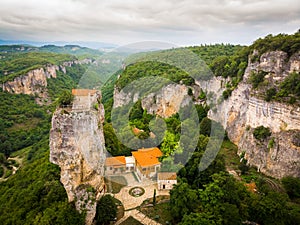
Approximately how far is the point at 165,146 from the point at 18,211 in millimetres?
15396

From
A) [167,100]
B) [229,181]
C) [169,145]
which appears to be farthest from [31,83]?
[229,181]

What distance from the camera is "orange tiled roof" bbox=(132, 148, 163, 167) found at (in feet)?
80.2

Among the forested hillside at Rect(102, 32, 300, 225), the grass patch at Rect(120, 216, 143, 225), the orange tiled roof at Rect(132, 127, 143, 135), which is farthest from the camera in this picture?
the orange tiled roof at Rect(132, 127, 143, 135)

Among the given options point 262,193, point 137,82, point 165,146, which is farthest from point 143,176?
point 137,82

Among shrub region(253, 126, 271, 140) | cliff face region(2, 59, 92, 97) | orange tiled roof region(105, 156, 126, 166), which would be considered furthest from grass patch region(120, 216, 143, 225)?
cliff face region(2, 59, 92, 97)

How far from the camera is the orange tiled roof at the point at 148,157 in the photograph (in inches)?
962

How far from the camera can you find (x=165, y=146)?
27828 millimetres

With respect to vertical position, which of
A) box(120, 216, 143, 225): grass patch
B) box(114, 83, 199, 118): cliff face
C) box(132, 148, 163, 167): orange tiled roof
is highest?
box(114, 83, 199, 118): cliff face

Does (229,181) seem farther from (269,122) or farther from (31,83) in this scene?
(31,83)

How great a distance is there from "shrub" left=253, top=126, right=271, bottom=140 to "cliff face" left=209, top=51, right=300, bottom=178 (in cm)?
38

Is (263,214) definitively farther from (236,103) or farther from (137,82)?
(137,82)

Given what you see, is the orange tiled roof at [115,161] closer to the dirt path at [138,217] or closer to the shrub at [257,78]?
the dirt path at [138,217]

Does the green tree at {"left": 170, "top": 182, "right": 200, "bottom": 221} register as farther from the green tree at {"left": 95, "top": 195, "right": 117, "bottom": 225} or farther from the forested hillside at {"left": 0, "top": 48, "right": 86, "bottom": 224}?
the forested hillside at {"left": 0, "top": 48, "right": 86, "bottom": 224}

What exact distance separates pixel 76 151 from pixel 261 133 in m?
19.5
